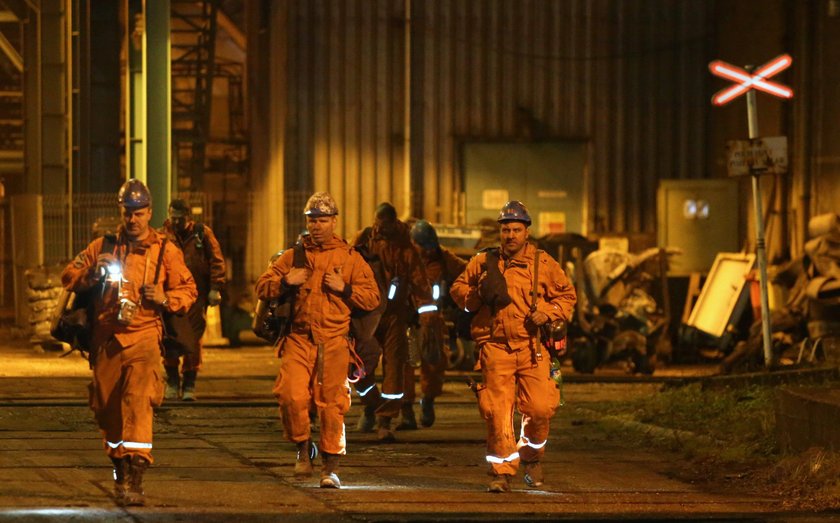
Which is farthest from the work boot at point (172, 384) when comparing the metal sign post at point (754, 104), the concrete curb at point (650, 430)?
the metal sign post at point (754, 104)

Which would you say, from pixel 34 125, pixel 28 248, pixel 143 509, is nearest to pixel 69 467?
pixel 143 509

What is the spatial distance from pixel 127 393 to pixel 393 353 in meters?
3.93

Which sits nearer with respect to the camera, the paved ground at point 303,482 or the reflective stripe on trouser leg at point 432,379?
the paved ground at point 303,482

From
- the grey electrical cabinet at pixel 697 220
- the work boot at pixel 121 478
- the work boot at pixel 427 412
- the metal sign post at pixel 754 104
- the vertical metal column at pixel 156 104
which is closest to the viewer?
the work boot at pixel 121 478

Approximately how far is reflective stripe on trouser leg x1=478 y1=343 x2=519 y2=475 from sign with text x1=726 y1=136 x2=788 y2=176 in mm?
6268

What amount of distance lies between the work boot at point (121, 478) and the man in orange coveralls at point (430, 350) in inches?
161

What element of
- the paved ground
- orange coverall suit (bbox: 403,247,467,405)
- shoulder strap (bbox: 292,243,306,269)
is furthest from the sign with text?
shoulder strap (bbox: 292,243,306,269)

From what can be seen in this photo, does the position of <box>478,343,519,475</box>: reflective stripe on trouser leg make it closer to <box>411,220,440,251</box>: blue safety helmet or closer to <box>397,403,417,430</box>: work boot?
<box>397,403,417,430</box>: work boot

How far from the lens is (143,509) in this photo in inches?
343

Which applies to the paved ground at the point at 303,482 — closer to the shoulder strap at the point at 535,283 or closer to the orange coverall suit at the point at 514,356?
the orange coverall suit at the point at 514,356

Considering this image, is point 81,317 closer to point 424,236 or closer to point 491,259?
point 491,259

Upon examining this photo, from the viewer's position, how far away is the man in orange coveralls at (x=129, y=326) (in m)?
8.88

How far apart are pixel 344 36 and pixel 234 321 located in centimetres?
507

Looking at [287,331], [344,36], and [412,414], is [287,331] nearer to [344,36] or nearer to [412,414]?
[412,414]
